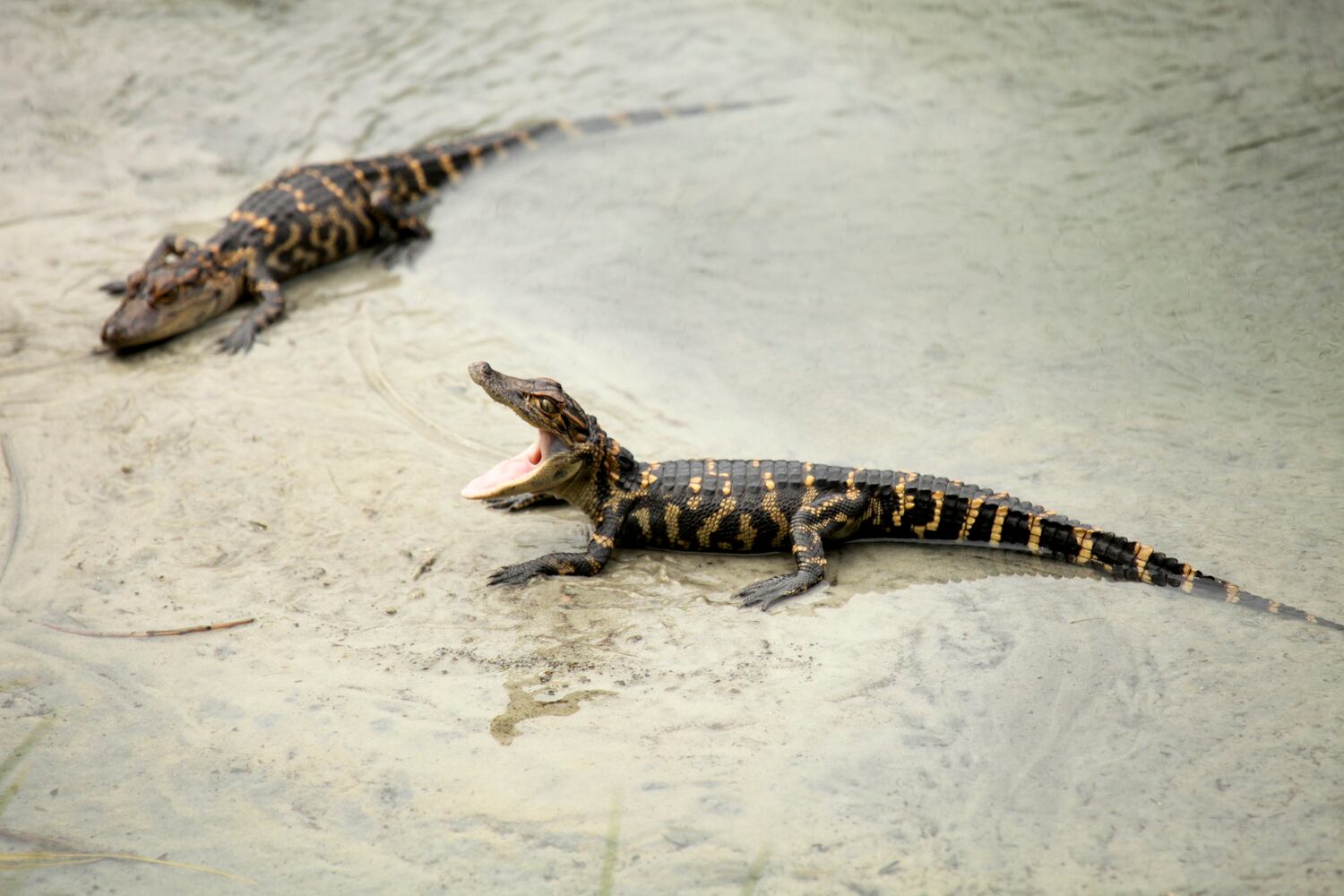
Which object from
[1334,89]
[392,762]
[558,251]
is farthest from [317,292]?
[1334,89]

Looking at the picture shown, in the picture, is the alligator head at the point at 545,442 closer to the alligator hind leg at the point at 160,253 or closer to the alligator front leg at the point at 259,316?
the alligator front leg at the point at 259,316

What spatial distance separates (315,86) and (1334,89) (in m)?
8.47

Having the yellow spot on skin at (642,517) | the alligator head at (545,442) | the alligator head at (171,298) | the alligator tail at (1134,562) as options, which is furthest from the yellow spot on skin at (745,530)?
the alligator head at (171,298)

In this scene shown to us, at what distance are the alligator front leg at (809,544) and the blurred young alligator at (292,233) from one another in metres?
4.17

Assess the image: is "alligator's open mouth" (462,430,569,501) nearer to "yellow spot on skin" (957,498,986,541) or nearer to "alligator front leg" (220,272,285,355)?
"yellow spot on skin" (957,498,986,541)

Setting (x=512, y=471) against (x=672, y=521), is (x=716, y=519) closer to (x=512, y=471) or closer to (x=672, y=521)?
(x=672, y=521)

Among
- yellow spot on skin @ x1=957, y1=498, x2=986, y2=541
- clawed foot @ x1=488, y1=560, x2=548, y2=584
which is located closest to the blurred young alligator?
clawed foot @ x1=488, y1=560, x2=548, y2=584

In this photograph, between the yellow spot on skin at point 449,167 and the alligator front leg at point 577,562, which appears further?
the yellow spot on skin at point 449,167

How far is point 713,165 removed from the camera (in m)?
9.16

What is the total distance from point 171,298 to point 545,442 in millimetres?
3663

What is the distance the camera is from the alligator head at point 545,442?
5578 mm

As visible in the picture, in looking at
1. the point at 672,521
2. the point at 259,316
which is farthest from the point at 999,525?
the point at 259,316

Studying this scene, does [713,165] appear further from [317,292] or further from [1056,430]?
[1056,430]

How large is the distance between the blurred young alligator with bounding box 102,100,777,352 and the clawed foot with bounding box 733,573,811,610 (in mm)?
4162
